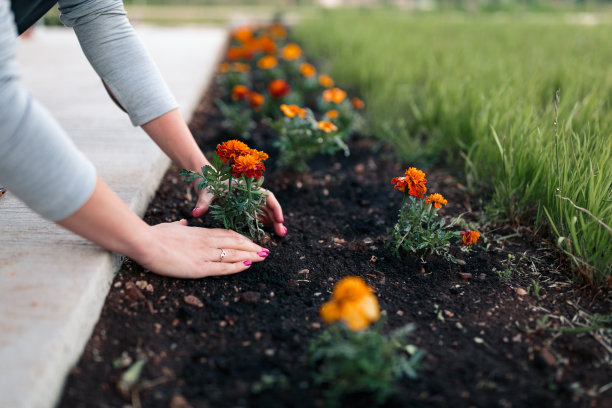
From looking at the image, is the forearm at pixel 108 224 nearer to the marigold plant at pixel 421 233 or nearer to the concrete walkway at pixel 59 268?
the concrete walkway at pixel 59 268

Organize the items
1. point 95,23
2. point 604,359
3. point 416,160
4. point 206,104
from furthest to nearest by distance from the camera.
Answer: point 206,104 → point 416,160 → point 95,23 → point 604,359

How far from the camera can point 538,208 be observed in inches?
70.4

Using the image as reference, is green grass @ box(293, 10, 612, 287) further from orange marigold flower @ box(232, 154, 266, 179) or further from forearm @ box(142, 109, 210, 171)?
forearm @ box(142, 109, 210, 171)

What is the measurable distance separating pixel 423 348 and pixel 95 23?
1411mm

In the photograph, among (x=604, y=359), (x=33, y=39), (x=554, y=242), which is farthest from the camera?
(x=33, y=39)

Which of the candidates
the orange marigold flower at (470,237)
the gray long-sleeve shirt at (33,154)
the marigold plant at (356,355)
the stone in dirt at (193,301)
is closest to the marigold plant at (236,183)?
the stone in dirt at (193,301)

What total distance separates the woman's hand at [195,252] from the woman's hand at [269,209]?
0.10m

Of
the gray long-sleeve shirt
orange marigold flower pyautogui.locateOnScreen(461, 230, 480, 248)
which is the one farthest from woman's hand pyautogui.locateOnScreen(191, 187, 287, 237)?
orange marigold flower pyautogui.locateOnScreen(461, 230, 480, 248)

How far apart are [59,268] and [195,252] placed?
38cm

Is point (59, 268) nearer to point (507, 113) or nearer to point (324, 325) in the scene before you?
point (324, 325)

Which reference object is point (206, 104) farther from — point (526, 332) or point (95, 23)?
point (526, 332)

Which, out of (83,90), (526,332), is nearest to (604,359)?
(526,332)

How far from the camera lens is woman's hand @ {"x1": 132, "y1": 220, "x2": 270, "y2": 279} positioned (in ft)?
4.64

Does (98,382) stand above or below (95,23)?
below
